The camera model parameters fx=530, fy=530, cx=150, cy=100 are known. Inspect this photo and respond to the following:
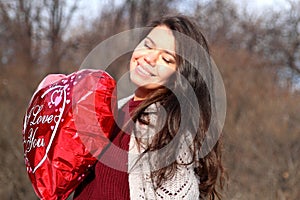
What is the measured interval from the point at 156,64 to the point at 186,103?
0.53 ft

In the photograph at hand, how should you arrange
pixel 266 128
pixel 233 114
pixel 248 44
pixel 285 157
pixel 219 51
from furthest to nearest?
pixel 248 44 → pixel 219 51 → pixel 233 114 → pixel 266 128 → pixel 285 157

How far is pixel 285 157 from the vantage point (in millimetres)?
4914

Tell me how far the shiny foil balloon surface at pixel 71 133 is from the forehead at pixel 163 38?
20cm

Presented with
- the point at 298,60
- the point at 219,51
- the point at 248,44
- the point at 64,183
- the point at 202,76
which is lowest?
the point at 298,60

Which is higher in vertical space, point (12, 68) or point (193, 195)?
point (193, 195)

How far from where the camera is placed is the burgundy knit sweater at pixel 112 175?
1.66 metres

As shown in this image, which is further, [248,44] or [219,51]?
[248,44]

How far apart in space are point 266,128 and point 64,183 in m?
4.07

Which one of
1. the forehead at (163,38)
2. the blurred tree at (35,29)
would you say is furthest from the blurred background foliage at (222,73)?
the forehead at (163,38)

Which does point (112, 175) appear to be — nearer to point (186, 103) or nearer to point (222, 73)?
point (186, 103)

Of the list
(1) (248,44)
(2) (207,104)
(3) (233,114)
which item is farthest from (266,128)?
(1) (248,44)

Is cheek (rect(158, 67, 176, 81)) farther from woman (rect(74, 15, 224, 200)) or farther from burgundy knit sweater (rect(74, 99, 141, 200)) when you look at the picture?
burgundy knit sweater (rect(74, 99, 141, 200))

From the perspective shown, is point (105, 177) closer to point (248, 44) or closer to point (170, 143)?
point (170, 143)

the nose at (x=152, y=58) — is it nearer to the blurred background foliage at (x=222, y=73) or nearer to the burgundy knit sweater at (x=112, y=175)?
the burgundy knit sweater at (x=112, y=175)
